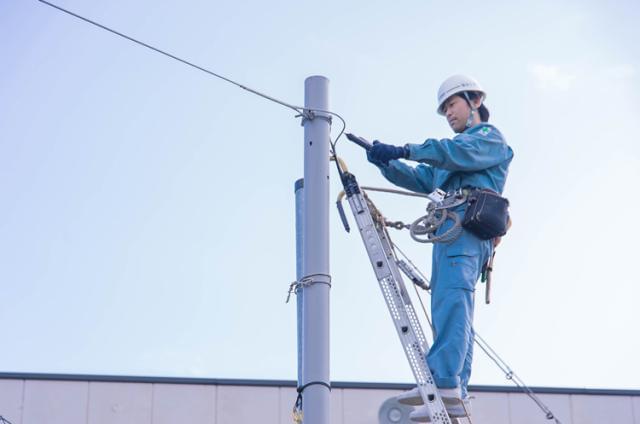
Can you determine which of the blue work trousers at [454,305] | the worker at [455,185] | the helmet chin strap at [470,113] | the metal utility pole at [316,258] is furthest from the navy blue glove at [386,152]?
the helmet chin strap at [470,113]

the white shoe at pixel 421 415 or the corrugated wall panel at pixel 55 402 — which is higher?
the corrugated wall panel at pixel 55 402

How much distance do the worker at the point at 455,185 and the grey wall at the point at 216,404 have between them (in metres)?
5.03

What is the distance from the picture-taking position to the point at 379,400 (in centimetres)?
1445

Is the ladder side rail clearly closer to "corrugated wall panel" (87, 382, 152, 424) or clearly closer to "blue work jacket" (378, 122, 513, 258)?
"blue work jacket" (378, 122, 513, 258)

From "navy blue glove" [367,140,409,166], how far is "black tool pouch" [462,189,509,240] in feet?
2.11

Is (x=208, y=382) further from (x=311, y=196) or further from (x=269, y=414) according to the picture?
(x=311, y=196)

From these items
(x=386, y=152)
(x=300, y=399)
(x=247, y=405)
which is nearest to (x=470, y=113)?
(x=386, y=152)

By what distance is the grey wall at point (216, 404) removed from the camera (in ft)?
45.4

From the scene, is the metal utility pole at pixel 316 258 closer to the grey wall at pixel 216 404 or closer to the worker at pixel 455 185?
the worker at pixel 455 185

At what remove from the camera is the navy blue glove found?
881cm

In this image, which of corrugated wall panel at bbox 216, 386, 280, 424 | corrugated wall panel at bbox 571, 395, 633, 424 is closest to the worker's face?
corrugated wall panel at bbox 216, 386, 280, 424

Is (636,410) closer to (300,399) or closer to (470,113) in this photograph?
(470,113)

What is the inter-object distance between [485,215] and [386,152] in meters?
0.86

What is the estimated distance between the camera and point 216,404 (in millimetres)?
14273
